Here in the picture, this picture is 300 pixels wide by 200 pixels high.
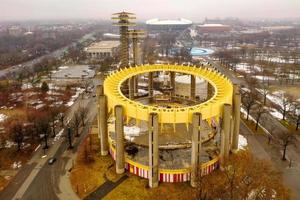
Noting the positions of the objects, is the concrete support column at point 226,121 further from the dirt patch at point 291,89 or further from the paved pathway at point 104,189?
the dirt patch at point 291,89

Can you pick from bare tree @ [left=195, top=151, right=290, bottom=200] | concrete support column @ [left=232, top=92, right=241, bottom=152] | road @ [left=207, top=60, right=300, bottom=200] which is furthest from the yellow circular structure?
road @ [left=207, top=60, right=300, bottom=200]

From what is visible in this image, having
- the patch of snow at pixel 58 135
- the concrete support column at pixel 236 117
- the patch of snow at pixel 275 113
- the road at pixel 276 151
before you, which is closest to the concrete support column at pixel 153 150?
the concrete support column at pixel 236 117

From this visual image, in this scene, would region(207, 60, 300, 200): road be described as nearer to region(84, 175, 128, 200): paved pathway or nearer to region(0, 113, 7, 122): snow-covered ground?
region(84, 175, 128, 200): paved pathway

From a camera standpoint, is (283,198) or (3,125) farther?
(3,125)

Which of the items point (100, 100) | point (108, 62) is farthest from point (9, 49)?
point (100, 100)

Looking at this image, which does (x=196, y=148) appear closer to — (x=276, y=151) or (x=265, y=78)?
(x=276, y=151)

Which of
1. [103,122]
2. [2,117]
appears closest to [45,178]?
[103,122]

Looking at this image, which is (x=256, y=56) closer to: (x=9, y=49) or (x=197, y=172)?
(x=197, y=172)
